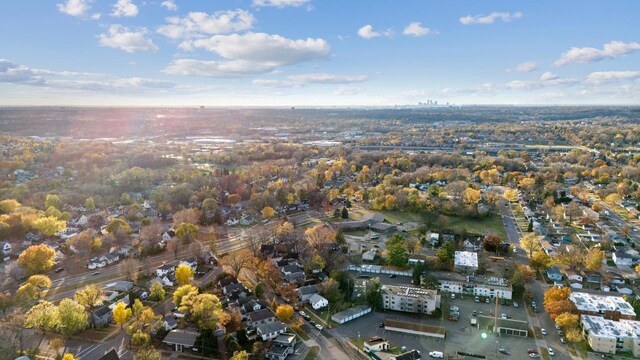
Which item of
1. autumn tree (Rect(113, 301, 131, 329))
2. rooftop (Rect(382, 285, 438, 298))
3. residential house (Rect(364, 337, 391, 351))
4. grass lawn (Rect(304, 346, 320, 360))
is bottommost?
grass lawn (Rect(304, 346, 320, 360))

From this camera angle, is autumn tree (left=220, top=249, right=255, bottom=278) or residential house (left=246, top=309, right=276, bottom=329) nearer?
residential house (left=246, top=309, right=276, bottom=329)

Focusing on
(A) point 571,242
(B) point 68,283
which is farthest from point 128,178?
(A) point 571,242

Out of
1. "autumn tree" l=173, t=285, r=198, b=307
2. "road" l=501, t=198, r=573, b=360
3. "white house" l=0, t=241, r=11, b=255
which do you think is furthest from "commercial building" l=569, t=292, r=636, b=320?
"white house" l=0, t=241, r=11, b=255

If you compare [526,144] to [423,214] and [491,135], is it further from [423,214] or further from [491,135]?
[423,214]

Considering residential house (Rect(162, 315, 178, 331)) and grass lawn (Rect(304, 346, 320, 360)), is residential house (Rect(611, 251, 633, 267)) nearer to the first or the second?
grass lawn (Rect(304, 346, 320, 360))

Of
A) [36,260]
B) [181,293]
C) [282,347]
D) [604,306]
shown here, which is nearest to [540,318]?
[604,306]

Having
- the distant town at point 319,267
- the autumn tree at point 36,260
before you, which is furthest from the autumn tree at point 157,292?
the autumn tree at point 36,260
